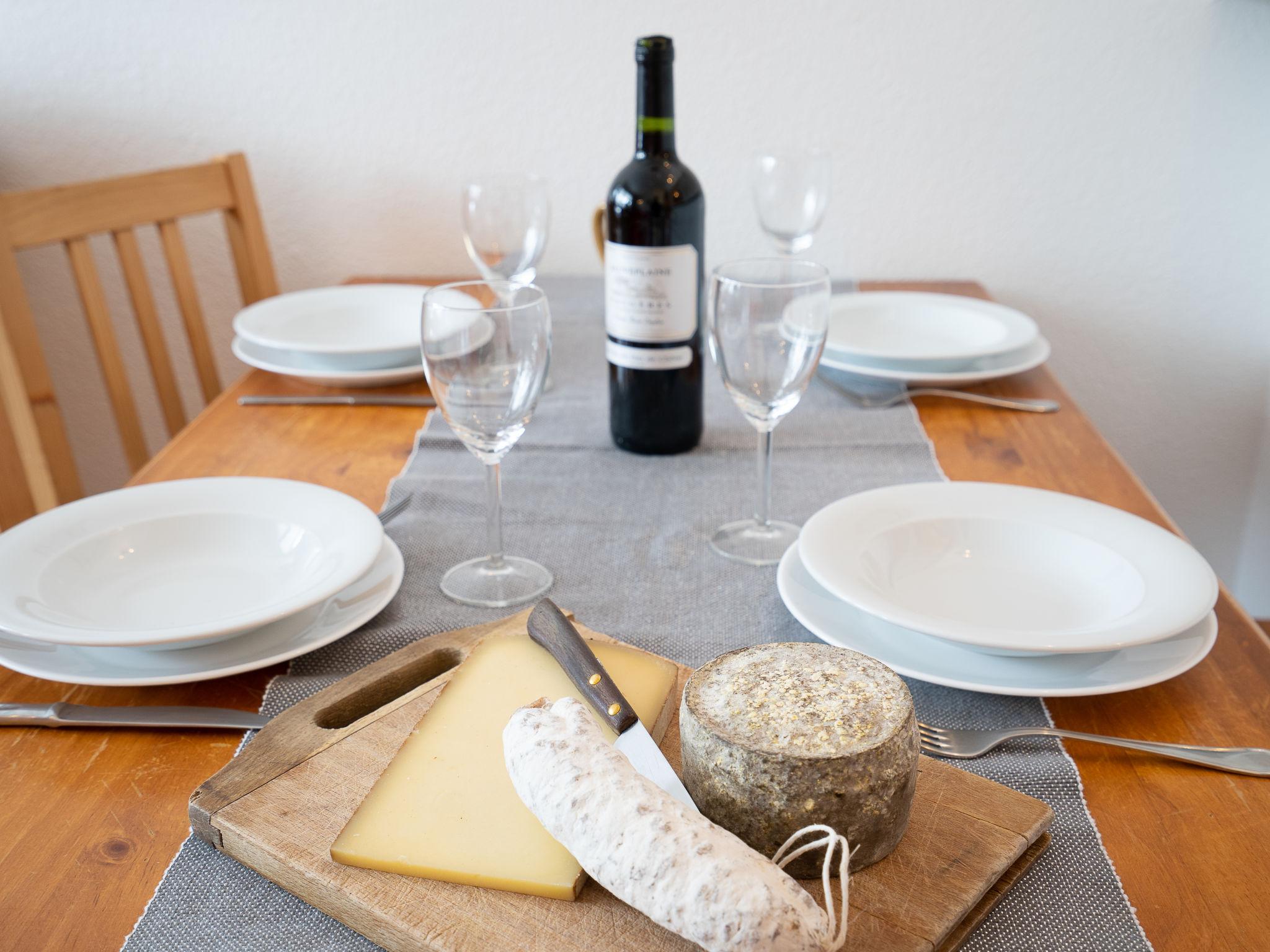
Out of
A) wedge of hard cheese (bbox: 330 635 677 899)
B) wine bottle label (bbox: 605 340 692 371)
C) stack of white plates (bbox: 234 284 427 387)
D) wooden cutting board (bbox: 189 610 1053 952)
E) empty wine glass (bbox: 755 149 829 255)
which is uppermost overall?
empty wine glass (bbox: 755 149 829 255)

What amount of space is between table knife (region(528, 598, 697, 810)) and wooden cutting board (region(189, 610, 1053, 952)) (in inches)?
1.3

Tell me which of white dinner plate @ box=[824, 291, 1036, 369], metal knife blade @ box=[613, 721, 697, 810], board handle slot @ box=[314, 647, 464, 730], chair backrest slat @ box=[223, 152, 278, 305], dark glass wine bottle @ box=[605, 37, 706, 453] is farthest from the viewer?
chair backrest slat @ box=[223, 152, 278, 305]

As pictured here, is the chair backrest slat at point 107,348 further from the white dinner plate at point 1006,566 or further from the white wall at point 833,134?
the white dinner plate at point 1006,566

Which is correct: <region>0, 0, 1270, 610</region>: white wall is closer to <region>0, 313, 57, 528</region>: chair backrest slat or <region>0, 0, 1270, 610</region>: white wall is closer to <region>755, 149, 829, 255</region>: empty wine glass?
<region>755, 149, 829, 255</region>: empty wine glass

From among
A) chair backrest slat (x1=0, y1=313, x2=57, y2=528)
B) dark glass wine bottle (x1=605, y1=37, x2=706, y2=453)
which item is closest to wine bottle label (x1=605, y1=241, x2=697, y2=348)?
dark glass wine bottle (x1=605, y1=37, x2=706, y2=453)

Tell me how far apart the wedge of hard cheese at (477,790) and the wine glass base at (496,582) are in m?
0.15

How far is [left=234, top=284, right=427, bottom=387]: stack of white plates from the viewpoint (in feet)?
3.94

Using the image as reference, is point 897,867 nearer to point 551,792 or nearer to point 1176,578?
point 551,792

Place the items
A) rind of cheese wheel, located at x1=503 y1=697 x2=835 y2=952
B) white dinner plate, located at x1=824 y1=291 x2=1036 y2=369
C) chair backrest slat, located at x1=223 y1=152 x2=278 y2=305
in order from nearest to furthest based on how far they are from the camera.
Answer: rind of cheese wheel, located at x1=503 y1=697 x2=835 y2=952 < white dinner plate, located at x1=824 y1=291 x2=1036 y2=369 < chair backrest slat, located at x1=223 y1=152 x2=278 y2=305

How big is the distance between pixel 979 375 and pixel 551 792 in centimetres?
89

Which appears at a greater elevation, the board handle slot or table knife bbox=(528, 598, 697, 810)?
table knife bbox=(528, 598, 697, 810)

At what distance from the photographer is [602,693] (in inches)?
22.4

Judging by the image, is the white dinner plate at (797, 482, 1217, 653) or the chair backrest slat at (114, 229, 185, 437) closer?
the white dinner plate at (797, 482, 1217, 653)

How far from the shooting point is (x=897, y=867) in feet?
1.56
